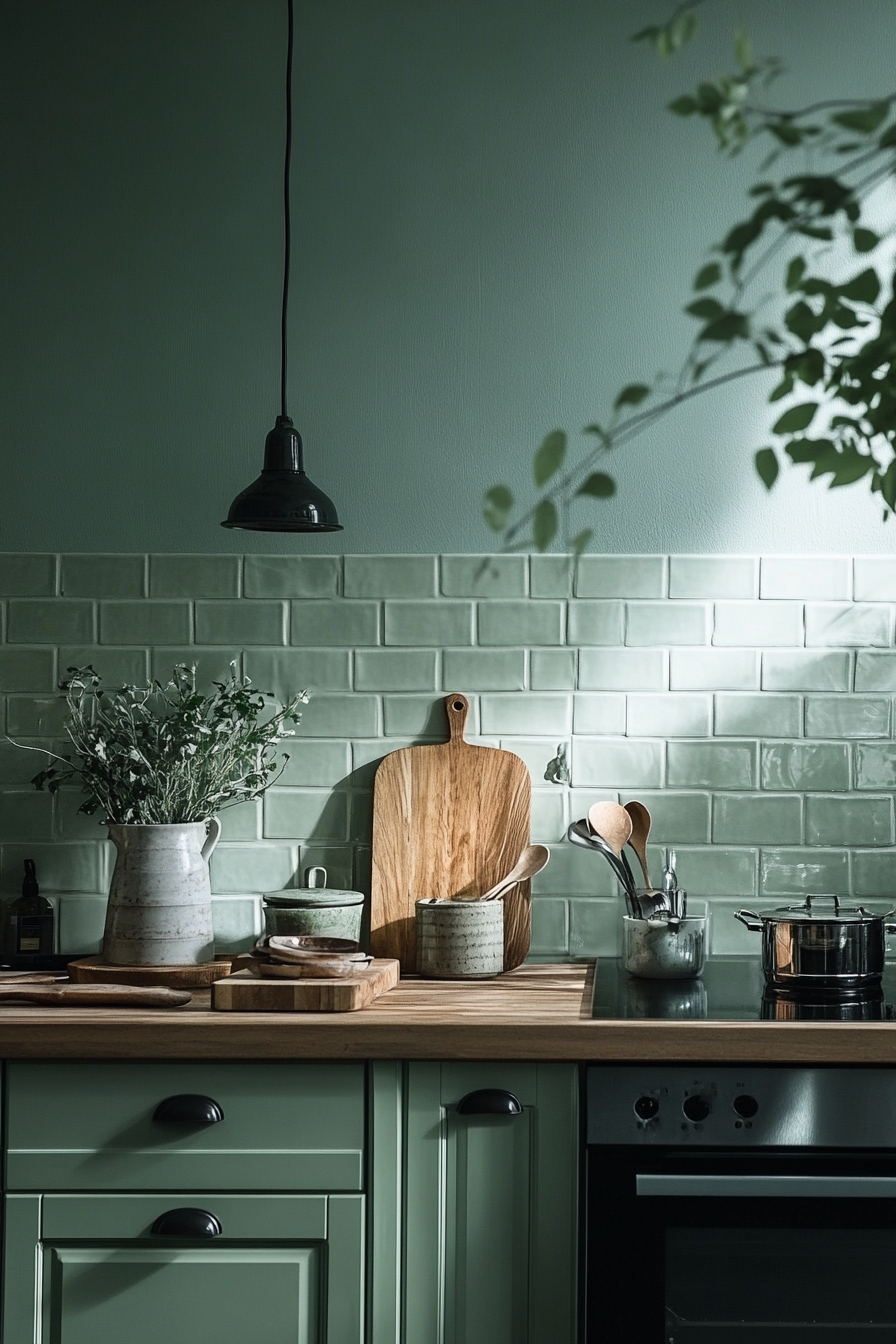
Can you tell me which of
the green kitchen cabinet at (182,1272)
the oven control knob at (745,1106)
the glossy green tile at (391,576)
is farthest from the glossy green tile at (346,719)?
the oven control knob at (745,1106)

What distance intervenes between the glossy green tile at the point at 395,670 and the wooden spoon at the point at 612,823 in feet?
1.55

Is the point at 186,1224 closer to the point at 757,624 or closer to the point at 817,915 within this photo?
the point at 817,915

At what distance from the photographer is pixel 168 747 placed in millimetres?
2590

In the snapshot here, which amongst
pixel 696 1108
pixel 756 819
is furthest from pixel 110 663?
pixel 696 1108

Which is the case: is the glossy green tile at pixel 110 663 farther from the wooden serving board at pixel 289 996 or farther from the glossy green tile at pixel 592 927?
the glossy green tile at pixel 592 927

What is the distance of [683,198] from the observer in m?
2.92

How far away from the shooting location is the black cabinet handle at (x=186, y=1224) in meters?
2.08

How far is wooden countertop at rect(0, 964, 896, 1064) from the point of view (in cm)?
207

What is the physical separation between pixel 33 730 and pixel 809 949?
67.3 inches

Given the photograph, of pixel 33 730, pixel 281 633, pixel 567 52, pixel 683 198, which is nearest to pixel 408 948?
pixel 281 633

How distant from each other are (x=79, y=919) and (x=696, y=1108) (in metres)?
1.47

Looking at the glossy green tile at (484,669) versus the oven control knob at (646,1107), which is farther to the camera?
the glossy green tile at (484,669)

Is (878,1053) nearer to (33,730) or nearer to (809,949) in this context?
(809,949)

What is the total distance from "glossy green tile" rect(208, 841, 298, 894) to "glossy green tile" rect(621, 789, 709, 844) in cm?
77
